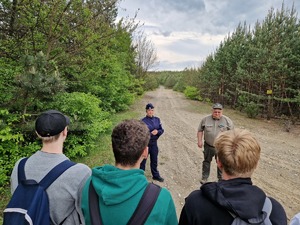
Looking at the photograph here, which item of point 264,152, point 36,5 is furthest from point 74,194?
point 264,152

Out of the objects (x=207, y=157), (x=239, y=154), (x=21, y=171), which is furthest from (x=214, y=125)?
(x=21, y=171)

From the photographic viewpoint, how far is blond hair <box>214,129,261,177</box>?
5.23ft

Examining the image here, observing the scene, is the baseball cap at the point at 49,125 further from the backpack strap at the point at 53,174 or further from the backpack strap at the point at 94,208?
the backpack strap at the point at 94,208

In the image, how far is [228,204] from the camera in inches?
55.4

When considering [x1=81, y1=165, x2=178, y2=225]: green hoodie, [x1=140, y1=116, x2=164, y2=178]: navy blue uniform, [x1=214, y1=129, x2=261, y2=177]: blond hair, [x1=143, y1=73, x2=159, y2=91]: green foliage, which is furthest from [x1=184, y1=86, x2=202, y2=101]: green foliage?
[x1=81, y1=165, x2=178, y2=225]: green hoodie

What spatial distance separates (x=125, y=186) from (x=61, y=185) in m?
0.63

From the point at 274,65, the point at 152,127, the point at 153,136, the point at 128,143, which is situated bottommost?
the point at 153,136

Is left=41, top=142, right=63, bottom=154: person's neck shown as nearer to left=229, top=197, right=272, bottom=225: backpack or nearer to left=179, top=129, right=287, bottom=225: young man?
left=179, top=129, right=287, bottom=225: young man

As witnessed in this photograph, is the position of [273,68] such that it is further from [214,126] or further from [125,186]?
[125,186]

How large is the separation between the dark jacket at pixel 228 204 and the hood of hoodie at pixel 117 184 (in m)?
0.47

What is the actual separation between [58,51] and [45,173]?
17.4 feet

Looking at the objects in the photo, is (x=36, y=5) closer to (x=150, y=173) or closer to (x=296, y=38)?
(x=150, y=173)

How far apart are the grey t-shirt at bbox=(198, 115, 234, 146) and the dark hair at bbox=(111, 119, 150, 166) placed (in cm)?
347

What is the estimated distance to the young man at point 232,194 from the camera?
1411mm
